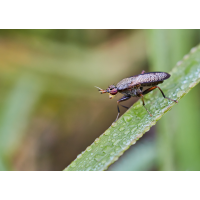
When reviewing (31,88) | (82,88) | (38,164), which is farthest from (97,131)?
(31,88)

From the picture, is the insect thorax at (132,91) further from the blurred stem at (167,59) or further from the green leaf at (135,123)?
the blurred stem at (167,59)

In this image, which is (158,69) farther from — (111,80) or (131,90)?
(111,80)

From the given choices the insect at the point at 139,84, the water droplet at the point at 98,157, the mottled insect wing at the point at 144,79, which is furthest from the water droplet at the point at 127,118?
the mottled insect wing at the point at 144,79

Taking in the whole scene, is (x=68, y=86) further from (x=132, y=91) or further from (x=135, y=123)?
(x=135, y=123)

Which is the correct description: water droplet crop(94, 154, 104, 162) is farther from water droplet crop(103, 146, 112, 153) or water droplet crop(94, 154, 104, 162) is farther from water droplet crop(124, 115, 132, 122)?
water droplet crop(124, 115, 132, 122)

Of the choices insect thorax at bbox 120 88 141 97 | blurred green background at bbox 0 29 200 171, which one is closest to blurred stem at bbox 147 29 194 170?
blurred green background at bbox 0 29 200 171

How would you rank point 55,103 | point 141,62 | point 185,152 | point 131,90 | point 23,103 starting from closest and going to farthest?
point 185,152
point 131,90
point 23,103
point 55,103
point 141,62
